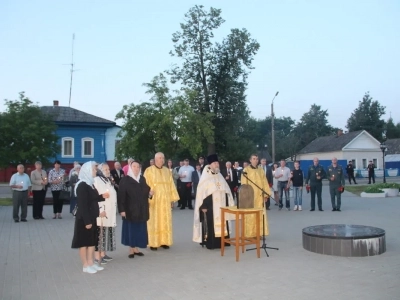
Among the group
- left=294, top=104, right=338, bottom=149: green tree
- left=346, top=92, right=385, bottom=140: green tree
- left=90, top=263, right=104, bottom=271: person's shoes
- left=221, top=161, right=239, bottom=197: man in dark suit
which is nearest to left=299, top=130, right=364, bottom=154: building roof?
left=346, top=92, right=385, bottom=140: green tree

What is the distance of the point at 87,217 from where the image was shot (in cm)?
674

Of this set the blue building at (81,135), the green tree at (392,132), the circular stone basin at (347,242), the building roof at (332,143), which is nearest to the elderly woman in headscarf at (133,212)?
the circular stone basin at (347,242)

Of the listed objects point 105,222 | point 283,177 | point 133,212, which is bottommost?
point 105,222

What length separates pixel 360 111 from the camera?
80812mm

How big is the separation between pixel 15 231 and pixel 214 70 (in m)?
29.8

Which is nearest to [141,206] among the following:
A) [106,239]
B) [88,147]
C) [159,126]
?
[106,239]

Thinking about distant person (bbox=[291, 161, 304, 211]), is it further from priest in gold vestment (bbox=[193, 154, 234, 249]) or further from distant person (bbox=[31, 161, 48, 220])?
distant person (bbox=[31, 161, 48, 220])

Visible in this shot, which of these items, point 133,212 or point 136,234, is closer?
point 133,212

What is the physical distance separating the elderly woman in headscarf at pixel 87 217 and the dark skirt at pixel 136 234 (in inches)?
47.2

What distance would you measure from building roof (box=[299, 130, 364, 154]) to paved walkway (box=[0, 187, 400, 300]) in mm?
49547

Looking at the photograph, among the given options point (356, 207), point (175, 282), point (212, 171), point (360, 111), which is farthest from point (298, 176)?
point (360, 111)

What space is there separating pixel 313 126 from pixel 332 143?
3635 centimetres

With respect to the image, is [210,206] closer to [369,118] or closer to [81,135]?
[81,135]

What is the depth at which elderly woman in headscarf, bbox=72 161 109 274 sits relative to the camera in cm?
678
